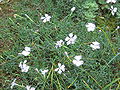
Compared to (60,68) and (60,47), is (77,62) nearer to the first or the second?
(60,68)

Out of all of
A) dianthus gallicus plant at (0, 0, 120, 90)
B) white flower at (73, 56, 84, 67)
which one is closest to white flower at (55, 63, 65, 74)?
dianthus gallicus plant at (0, 0, 120, 90)

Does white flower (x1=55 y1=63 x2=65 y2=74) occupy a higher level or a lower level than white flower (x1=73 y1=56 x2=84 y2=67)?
A: lower

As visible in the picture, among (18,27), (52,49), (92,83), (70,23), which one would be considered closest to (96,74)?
(92,83)

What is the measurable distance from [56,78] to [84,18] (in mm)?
801

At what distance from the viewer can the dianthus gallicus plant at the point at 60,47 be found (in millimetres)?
1716

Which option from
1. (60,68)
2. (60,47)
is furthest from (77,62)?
(60,47)

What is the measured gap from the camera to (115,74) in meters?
1.76

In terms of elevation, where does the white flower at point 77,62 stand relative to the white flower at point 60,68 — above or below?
above

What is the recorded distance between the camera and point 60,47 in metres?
1.91

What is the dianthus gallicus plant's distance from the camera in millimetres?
1716

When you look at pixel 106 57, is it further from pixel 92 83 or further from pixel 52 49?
pixel 52 49

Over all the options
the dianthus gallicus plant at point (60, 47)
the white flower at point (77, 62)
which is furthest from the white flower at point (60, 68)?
the white flower at point (77, 62)

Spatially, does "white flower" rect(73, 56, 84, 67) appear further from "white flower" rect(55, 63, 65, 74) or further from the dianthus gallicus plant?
"white flower" rect(55, 63, 65, 74)

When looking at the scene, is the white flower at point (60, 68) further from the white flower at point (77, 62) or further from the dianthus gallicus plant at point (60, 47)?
the white flower at point (77, 62)
